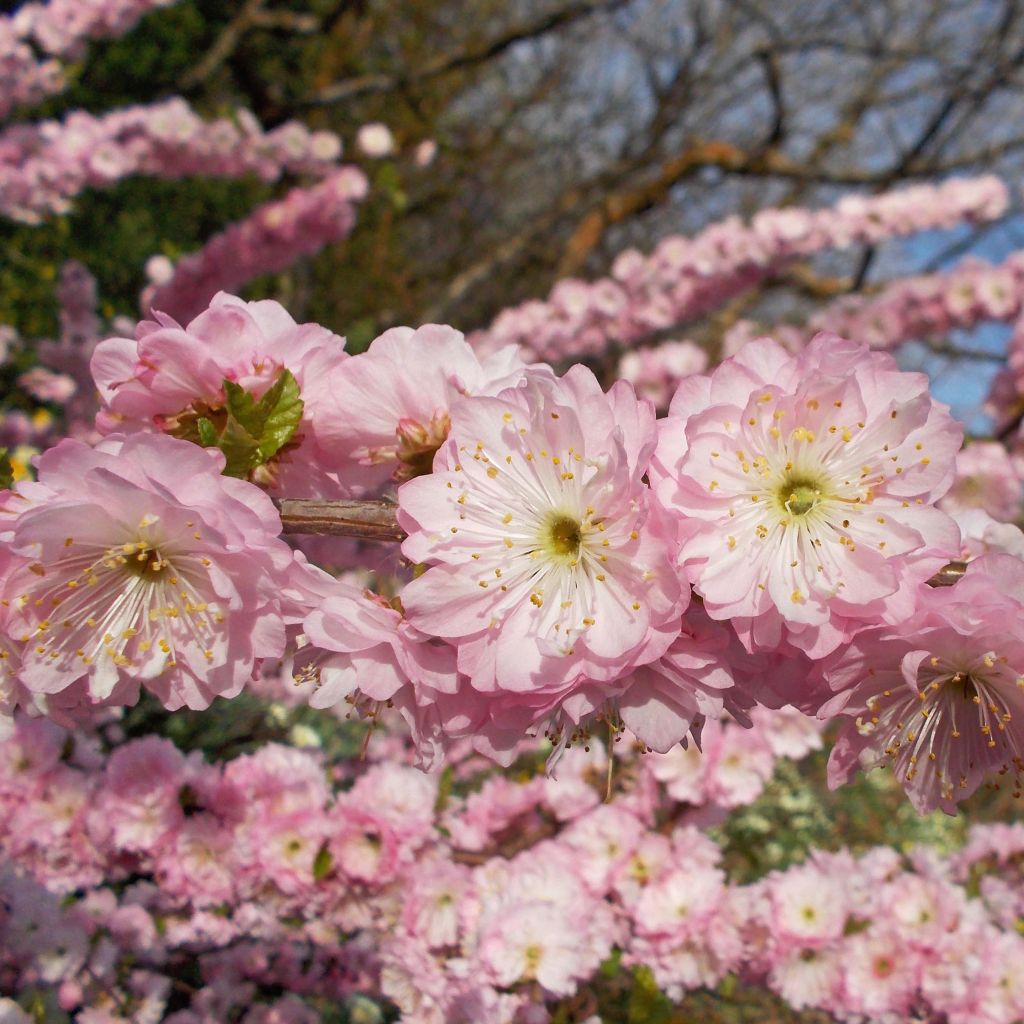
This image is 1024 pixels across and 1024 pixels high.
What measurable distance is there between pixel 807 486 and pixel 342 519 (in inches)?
19.8

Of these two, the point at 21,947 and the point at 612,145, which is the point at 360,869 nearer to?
the point at 21,947

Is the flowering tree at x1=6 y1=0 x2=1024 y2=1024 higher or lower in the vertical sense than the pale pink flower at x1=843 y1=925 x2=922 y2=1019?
higher

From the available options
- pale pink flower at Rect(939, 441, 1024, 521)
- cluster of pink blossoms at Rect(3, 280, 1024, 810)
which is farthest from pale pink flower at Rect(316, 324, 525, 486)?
pale pink flower at Rect(939, 441, 1024, 521)

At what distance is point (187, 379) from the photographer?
0.98 metres

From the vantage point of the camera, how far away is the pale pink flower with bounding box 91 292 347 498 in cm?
96

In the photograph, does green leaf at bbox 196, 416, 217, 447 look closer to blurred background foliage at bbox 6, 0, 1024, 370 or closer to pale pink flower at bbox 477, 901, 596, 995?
pale pink flower at bbox 477, 901, 596, 995

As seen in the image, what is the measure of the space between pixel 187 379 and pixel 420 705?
1.48 ft

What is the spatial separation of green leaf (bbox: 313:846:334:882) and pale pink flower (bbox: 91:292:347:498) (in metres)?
1.09

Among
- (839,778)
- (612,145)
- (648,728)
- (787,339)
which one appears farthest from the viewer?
(612,145)

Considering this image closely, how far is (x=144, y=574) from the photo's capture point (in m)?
0.94

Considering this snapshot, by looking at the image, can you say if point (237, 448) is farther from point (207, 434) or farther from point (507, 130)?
point (507, 130)

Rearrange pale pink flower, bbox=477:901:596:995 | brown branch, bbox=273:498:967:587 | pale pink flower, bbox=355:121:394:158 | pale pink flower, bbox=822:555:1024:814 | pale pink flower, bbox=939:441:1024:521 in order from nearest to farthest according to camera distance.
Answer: pale pink flower, bbox=822:555:1024:814
brown branch, bbox=273:498:967:587
pale pink flower, bbox=477:901:596:995
pale pink flower, bbox=939:441:1024:521
pale pink flower, bbox=355:121:394:158

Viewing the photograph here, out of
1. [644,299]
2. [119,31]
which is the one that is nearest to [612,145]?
[644,299]

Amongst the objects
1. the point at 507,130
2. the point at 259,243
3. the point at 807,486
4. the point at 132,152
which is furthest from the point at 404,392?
the point at 507,130
